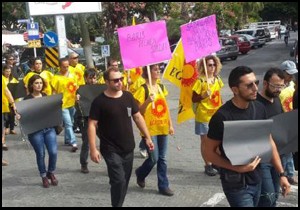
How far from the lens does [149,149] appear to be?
574 cm

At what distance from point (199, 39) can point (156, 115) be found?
4.47 ft

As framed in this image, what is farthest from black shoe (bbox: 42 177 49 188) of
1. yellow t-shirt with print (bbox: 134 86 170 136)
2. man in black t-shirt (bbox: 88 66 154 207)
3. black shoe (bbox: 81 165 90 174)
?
man in black t-shirt (bbox: 88 66 154 207)

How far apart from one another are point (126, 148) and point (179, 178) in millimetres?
1822

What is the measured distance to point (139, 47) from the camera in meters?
6.42

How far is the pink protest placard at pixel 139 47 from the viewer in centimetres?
641

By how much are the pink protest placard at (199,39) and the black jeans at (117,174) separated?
2.20 metres

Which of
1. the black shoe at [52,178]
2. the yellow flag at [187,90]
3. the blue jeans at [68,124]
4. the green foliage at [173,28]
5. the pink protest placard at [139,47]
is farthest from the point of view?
the green foliage at [173,28]

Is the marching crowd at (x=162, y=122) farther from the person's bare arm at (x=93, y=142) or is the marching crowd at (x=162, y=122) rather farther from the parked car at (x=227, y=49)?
the parked car at (x=227, y=49)

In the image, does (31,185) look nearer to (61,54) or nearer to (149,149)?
(149,149)

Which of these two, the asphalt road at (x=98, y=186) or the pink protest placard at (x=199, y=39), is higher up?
the pink protest placard at (x=199, y=39)

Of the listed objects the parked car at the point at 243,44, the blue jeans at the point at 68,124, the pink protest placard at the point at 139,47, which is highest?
the pink protest placard at the point at 139,47

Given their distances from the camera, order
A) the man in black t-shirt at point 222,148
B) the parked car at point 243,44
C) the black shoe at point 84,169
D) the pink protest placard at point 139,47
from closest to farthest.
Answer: the man in black t-shirt at point 222,148, the pink protest placard at point 139,47, the black shoe at point 84,169, the parked car at point 243,44

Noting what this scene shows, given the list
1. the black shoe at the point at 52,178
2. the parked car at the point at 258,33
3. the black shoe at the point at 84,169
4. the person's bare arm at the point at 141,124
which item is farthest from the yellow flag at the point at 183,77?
the parked car at the point at 258,33

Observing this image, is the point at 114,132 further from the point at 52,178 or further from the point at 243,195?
the point at 52,178
